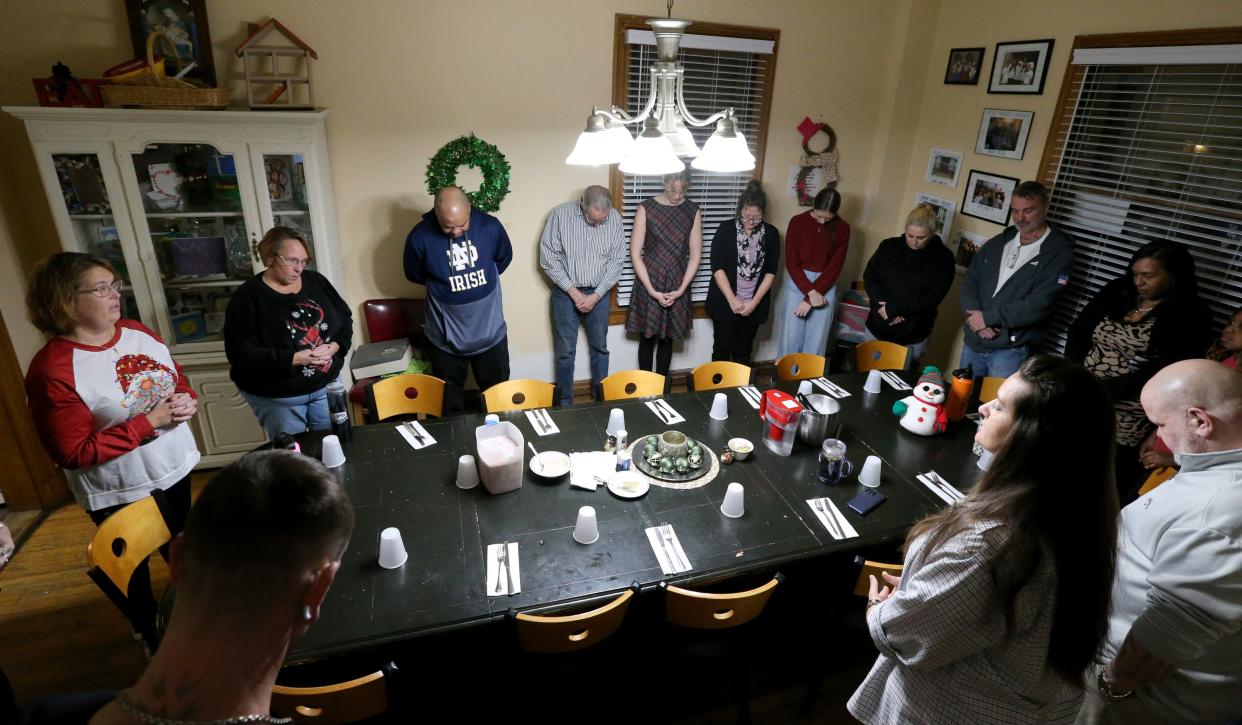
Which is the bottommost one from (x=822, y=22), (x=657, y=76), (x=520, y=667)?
(x=520, y=667)

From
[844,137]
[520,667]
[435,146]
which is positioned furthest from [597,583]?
[844,137]

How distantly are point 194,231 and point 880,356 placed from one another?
3.81 meters

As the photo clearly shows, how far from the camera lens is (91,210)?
3.16 metres

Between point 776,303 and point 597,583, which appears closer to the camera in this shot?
point 597,583

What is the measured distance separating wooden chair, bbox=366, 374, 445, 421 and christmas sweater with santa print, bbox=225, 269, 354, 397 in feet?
0.76

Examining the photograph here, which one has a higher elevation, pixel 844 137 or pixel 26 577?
pixel 844 137

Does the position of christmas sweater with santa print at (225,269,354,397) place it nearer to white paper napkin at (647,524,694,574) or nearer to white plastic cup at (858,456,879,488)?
white paper napkin at (647,524,694,574)

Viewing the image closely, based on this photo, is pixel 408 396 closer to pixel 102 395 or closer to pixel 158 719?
pixel 102 395

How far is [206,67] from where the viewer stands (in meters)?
3.32

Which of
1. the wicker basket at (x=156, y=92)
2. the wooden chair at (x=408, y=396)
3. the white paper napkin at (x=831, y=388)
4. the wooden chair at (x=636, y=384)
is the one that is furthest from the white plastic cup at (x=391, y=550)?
the wicker basket at (x=156, y=92)

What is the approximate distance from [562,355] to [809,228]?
188 centimetres

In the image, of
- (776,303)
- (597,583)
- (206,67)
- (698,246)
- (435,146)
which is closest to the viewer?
(597,583)

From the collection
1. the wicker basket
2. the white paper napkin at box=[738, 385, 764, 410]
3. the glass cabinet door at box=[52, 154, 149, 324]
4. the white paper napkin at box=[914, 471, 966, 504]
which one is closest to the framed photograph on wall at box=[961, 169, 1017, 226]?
the white paper napkin at box=[738, 385, 764, 410]

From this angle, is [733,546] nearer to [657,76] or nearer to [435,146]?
[657,76]
